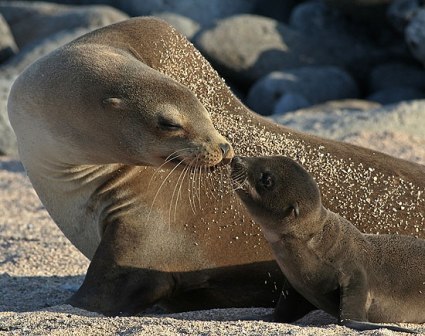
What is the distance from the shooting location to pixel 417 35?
2119 centimetres

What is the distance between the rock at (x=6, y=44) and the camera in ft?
72.0

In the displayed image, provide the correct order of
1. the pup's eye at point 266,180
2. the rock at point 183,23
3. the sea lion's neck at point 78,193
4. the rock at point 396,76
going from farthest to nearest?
the rock at point 183,23 < the rock at point 396,76 < the sea lion's neck at point 78,193 < the pup's eye at point 266,180

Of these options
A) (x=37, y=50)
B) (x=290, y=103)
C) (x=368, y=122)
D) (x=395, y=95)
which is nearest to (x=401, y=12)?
(x=395, y=95)

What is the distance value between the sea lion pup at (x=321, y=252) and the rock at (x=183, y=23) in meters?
16.4

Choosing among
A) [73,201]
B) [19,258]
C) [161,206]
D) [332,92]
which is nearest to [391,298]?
[161,206]

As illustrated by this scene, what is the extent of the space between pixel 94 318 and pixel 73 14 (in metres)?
17.4

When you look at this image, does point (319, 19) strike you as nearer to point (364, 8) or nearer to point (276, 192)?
point (364, 8)

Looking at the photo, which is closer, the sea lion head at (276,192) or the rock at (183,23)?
the sea lion head at (276,192)

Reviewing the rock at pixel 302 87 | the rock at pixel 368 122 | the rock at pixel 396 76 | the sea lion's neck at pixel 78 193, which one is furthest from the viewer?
the rock at pixel 396 76

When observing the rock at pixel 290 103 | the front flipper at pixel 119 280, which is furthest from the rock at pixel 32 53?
→ the front flipper at pixel 119 280

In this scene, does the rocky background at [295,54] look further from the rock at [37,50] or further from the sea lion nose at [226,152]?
the sea lion nose at [226,152]

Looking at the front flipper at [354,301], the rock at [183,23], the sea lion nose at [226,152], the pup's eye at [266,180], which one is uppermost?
the sea lion nose at [226,152]

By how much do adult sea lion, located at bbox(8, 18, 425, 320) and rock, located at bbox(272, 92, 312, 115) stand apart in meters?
12.6

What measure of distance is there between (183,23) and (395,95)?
4.78 m
